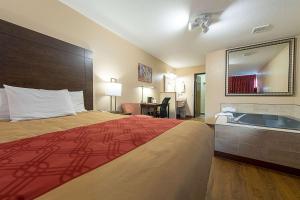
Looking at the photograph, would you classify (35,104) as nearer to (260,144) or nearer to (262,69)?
(260,144)

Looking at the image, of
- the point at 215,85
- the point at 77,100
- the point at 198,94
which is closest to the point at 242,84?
the point at 215,85

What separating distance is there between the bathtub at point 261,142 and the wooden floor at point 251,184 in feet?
0.55

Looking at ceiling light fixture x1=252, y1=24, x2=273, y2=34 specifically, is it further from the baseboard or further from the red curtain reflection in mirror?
the baseboard

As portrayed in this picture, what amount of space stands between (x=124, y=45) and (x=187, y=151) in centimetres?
323

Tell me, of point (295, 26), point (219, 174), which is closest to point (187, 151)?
point (219, 174)

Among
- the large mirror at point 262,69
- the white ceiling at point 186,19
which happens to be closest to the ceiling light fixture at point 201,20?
the white ceiling at point 186,19

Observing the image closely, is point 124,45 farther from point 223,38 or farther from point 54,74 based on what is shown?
point 223,38

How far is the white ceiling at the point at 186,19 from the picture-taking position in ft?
7.15

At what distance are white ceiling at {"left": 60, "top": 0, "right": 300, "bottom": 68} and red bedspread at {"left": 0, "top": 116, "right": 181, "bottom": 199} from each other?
210 cm

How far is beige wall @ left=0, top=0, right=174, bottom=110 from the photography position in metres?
1.82

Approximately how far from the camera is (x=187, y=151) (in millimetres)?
835

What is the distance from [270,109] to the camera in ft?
11.4

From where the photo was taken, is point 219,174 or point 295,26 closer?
point 219,174

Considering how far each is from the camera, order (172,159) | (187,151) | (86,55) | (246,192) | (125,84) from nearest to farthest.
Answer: (172,159)
(187,151)
(246,192)
(86,55)
(125,84)
